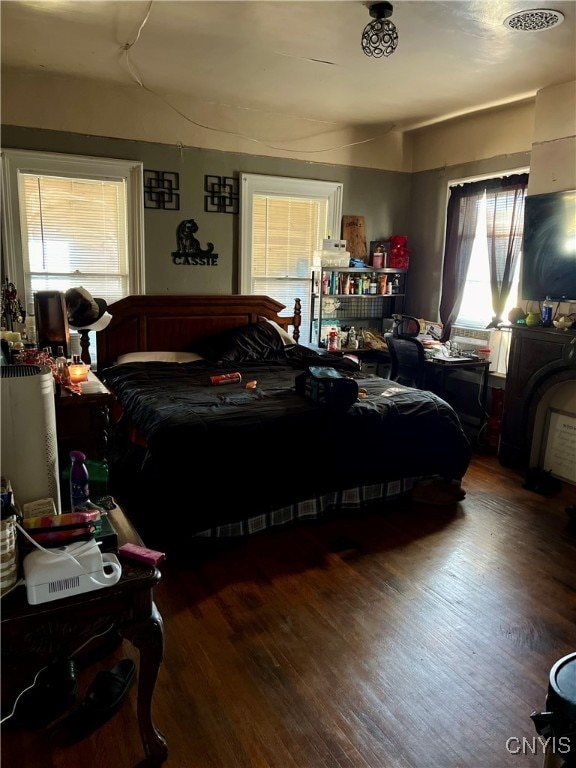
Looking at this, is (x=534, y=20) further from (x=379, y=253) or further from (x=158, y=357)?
(x=158, y=357)

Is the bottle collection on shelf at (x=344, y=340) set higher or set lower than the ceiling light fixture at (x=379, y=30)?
lower

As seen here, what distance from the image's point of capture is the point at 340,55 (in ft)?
11.2

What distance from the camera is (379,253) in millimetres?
5559

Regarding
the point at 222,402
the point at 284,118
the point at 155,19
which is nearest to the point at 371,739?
the point at 222,402

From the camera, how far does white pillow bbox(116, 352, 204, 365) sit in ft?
14.5

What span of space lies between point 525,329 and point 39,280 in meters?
3.77

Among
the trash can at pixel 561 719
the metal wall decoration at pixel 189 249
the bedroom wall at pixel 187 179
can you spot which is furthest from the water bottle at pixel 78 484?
the metal wall decoration at pixel 189 249

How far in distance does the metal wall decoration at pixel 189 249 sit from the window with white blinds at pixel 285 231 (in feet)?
1.12

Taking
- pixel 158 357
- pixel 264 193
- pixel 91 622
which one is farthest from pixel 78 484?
pixel 264 193

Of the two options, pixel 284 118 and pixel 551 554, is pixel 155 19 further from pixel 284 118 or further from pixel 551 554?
pixel 551 554

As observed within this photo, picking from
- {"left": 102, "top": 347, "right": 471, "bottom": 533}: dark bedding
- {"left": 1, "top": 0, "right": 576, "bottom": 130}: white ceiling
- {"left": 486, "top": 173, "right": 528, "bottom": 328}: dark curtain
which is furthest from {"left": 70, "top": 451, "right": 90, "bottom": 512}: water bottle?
{"left": 486, "top": 173, "right": 528, "bottom": 328}: dark curtain

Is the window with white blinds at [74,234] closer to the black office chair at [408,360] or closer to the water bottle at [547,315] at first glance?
the black office chair at [408,360]

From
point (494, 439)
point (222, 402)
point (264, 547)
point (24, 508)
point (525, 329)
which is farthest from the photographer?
point (494, 439)

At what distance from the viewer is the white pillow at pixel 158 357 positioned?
4430 mm
